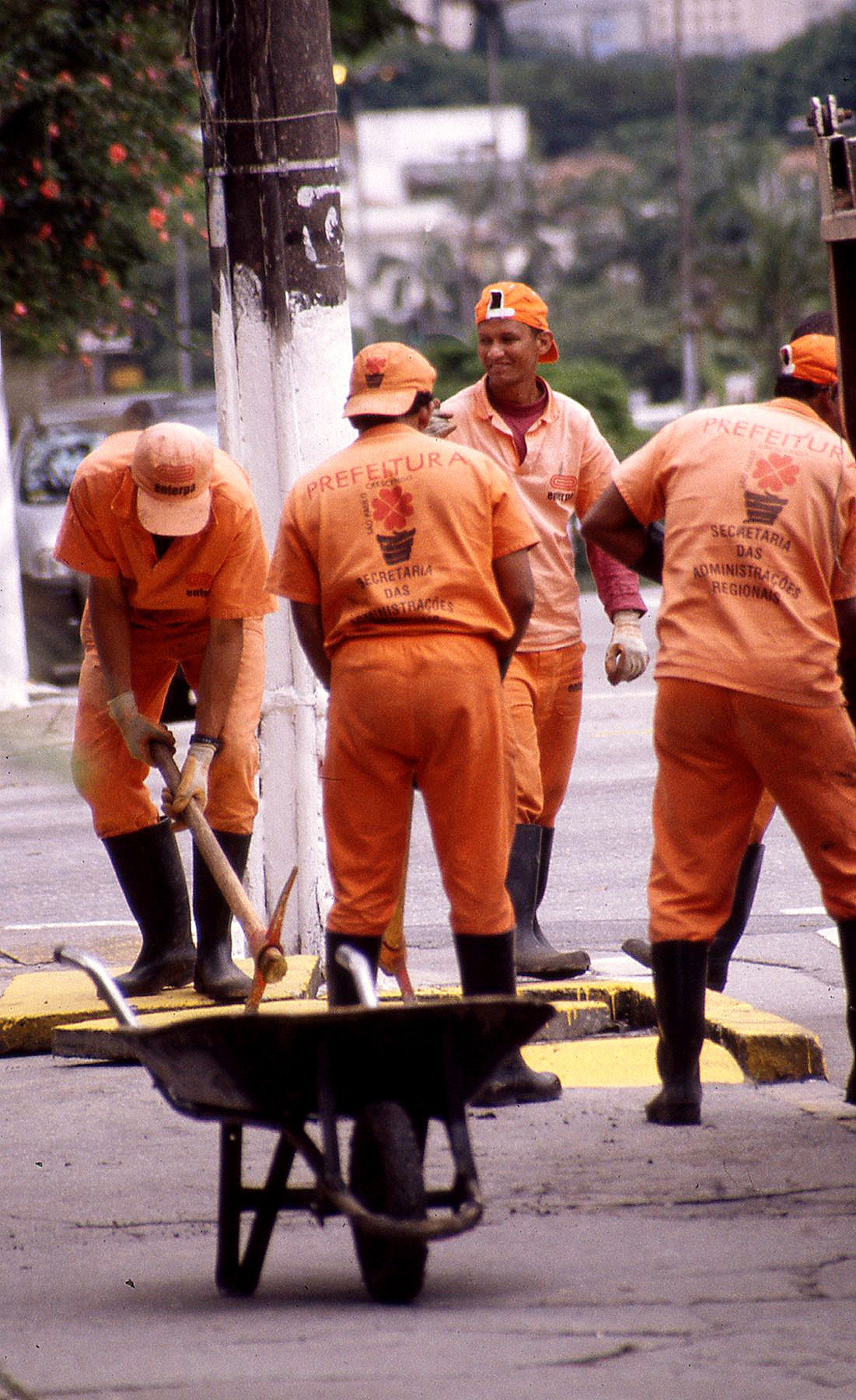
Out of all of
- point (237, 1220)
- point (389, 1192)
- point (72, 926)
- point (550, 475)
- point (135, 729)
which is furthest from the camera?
point (72, 926)

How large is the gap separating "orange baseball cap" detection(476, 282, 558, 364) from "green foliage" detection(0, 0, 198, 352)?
3.53ft

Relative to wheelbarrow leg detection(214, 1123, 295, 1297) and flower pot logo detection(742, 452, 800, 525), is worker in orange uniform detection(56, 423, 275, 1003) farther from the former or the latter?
wheelbarrow leg detection(214, 1123, 295, 1297)

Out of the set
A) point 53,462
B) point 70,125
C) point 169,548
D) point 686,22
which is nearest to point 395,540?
point 169,548

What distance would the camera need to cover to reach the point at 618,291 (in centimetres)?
8294

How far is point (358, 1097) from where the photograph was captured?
3.78 m

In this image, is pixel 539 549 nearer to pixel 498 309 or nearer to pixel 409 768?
pixel 498 309

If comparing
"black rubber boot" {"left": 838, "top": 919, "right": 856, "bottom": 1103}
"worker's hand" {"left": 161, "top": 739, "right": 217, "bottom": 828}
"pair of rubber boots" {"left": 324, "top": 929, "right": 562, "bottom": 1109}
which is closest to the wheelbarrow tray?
"pair of rubber boots" {"left": 324, "top": 929, "right": 562, "bottom": 1109}

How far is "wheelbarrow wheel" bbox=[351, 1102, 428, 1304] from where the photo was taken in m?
3.62

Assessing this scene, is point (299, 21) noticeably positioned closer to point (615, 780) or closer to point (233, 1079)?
point (233, 1079)

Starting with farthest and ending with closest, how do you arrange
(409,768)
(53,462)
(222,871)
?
(53,462) < (222,871) < (409,768)

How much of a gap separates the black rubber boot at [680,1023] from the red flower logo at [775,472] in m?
1.07

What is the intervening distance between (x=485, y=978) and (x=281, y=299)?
94.2 inches

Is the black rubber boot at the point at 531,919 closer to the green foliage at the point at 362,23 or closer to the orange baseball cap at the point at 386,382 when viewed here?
the orange baseball cap at the point at 386,382

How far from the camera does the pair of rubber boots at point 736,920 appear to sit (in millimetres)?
6023
